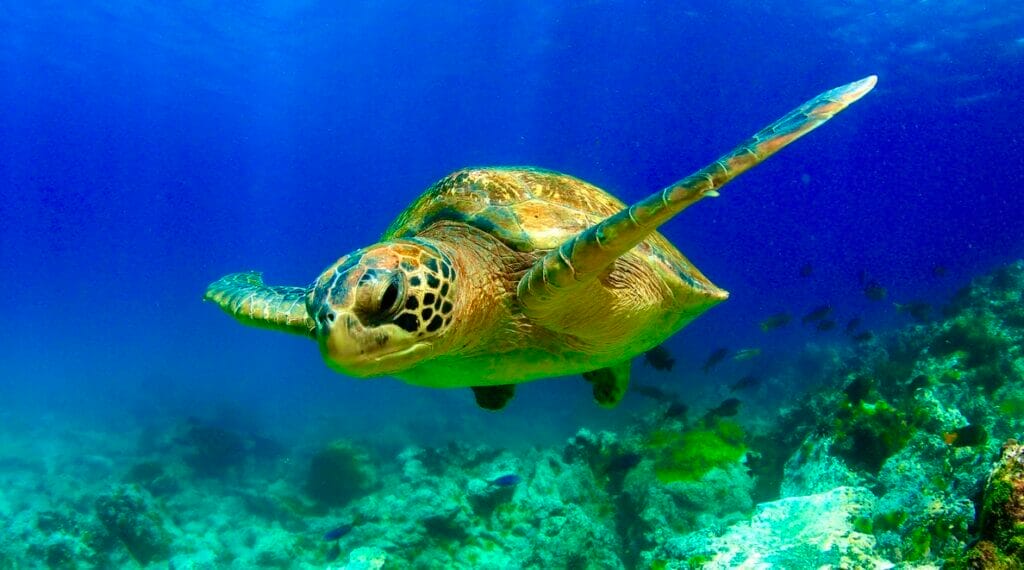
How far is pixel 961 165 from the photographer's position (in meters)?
56.1

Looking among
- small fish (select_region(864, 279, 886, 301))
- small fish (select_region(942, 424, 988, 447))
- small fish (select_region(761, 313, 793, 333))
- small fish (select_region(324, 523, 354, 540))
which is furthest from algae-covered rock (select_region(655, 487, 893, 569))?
small fish (select_region(864, 279, 886, 301))

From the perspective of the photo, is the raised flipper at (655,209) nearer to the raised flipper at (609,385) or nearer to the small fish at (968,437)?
the raised flipper at (609,385)

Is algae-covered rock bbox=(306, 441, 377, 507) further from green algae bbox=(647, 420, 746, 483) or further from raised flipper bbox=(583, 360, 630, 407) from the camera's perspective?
raised flipper bbox=(583, 360, 630, 407)

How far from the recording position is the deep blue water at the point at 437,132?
24.9 meters

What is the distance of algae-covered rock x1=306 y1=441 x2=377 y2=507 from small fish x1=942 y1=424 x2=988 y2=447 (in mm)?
9218

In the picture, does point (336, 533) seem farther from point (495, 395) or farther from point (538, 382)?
point (538, 382)

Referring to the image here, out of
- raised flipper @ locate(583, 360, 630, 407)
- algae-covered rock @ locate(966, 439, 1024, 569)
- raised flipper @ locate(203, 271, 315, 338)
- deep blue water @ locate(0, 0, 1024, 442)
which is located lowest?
algae-covered rock @ locate(966, 439, 1024, 569)

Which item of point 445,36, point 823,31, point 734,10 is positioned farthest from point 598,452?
point 445,36

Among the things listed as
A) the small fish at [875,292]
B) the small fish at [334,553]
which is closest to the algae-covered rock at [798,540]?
the small fish at [334,553]

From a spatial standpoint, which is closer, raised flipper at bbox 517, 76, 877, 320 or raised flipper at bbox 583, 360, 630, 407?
raised flipper at bbox 517, 76, 877, 320

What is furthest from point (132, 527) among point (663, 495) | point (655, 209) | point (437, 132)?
point (437, 132)

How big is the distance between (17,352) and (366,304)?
74859 millimetres

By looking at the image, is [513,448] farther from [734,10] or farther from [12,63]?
[12,63]

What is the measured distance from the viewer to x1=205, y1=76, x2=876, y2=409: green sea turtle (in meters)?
1.93
